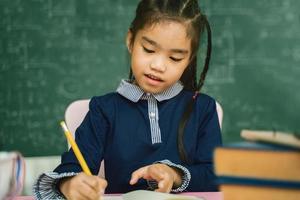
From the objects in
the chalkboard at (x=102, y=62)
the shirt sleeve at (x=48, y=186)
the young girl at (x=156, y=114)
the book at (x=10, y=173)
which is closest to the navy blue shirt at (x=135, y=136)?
the young girl at (x=156, y=114)

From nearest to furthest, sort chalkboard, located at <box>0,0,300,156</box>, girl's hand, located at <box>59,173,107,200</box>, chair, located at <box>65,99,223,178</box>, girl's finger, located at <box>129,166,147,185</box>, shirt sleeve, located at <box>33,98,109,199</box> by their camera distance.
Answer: girl's hand, located at <box>59,173,107,200</box> → girl's finger, located at <box>129,166,147,185</box> → shirt sleeve, located at <box>33,98,109,199</box> → chair, located at <box>65,99,223,178</box> → chalkboard, located at <box>0,0,300,156</box>

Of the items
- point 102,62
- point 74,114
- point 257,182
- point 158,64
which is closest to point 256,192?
point 257,182

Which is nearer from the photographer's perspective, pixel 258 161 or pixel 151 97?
pixel 258 161

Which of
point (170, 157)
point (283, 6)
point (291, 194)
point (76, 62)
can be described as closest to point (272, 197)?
point (291, 194)

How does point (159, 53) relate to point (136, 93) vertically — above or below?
above

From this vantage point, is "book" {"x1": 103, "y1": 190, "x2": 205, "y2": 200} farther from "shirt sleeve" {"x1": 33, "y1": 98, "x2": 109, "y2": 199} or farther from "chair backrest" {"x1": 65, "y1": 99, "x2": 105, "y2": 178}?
"chair backrest" {"x1": 65, "y1": 99, "x2": 105, "y2": 178}

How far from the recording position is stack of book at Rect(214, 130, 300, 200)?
59cm

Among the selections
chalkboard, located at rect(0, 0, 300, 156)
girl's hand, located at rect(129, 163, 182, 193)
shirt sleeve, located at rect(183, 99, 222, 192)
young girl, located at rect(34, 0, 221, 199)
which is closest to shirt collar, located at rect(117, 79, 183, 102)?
young girl, located at rect(34, 0, 221, 199)

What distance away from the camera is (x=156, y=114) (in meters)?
1.29

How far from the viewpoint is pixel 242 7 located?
2193 mm

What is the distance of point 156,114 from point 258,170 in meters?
0.71

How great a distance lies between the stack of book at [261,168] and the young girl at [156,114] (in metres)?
0.52

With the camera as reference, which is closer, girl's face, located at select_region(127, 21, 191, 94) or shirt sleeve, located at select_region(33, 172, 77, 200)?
shirt sleeve, located at select_region(33, 172, 77, 200)

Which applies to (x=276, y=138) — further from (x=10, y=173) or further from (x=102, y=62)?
(x=102, y=62)
